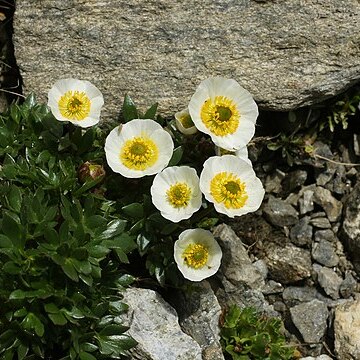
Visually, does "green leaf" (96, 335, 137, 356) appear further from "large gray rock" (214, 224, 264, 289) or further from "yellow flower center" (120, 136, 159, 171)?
"yellow flower center" (120, 136, 159, 171)

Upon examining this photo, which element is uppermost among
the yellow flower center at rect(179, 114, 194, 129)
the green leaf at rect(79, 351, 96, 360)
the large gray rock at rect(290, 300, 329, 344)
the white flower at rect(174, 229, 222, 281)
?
the yellow flower center at rect(179, 114, 194, 129)

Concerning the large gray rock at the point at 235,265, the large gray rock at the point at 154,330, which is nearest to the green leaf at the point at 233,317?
the large gray rock at the point at 235,265

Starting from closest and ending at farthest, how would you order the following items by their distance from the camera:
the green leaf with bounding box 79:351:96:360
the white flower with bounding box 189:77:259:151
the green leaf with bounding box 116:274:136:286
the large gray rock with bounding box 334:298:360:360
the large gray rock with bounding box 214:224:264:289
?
the green leaf with bounding box 79:351:96:360, the white flower with bounding box 189:77:259:151, the green leaf with bounding box 116:274:136:286, the large gray rock with bounding box 334:298:360:360, the large gray rock with bounding box 214:224:264:289

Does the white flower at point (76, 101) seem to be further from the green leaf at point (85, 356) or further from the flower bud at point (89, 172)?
the green leaf at point (85, 356)

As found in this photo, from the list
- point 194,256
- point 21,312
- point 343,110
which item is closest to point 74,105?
point 194,256

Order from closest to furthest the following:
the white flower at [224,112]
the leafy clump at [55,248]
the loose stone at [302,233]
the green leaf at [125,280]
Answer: the leafy clump at [55,248] < the white flower at [224,112] < the green leaf at [125,280] < the loose stone at [302,233]

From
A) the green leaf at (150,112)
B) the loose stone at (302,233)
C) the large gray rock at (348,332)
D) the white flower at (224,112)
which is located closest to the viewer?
the white flower at (224,112)

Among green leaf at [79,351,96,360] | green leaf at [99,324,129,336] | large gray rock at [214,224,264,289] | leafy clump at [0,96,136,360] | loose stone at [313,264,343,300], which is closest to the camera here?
leafy clump at [0,96,136,360]

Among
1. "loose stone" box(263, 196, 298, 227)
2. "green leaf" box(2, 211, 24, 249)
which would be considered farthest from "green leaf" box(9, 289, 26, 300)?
"loose stone" box(263, 196, 298, 227)

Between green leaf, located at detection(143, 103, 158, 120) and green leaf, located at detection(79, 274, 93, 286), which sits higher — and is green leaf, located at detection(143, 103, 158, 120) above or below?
above

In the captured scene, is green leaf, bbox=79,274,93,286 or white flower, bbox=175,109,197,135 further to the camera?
white flower, bbox=175,109,197,135
